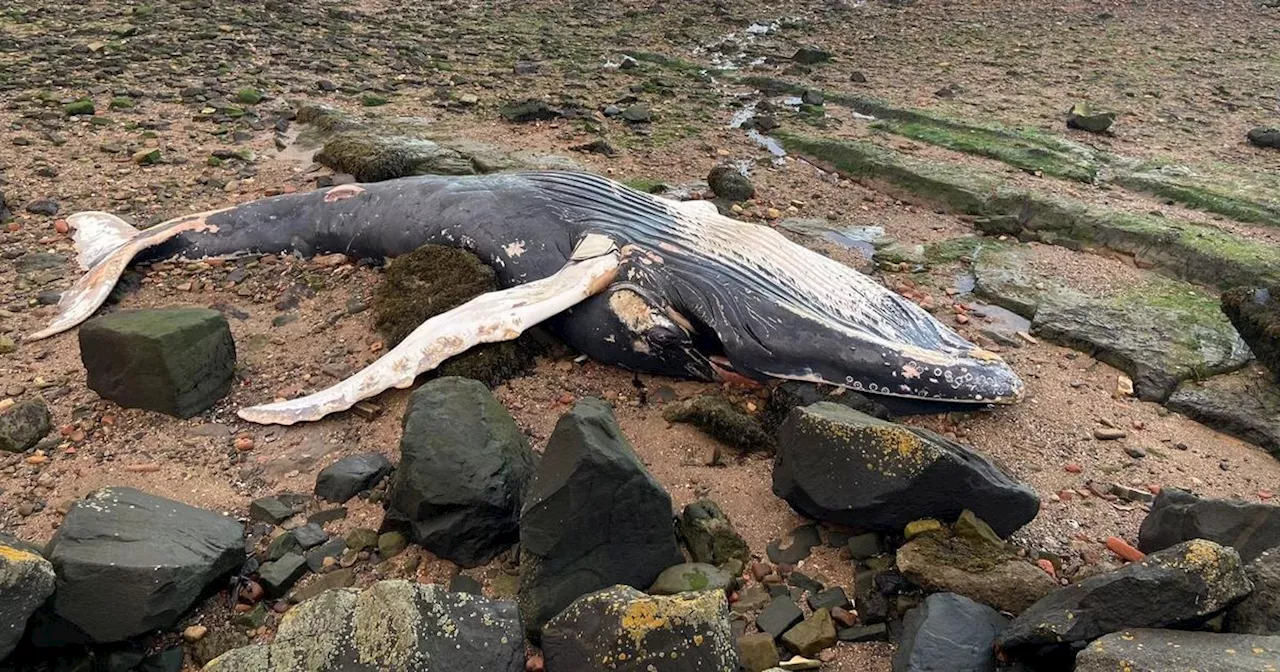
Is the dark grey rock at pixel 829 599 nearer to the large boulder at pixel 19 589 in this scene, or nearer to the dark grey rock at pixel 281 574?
the dark grey rock at pixel 281 574

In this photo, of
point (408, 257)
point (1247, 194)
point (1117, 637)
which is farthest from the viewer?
point (1247, 194)

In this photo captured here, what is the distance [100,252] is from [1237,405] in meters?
7.75

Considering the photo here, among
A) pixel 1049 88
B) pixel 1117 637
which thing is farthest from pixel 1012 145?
pixel 1117 637

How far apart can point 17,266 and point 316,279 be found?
7.14 feet

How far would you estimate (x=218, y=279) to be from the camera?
6.46 meters

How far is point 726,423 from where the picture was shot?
4906mm

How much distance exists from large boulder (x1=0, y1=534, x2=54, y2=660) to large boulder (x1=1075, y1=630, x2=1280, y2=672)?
3.53 meters

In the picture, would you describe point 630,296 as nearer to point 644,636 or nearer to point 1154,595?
point 644,636

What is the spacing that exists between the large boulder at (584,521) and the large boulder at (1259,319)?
426 centimetres

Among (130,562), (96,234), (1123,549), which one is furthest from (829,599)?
(96,234)

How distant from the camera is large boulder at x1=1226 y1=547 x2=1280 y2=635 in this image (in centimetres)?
312

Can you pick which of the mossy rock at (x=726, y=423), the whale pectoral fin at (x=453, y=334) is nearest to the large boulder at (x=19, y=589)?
the whale pectoral fin at (x=453, y=334)

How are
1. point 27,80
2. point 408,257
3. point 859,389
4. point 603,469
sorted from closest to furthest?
point 603,469 → point 859,389 → point 408,257 → point 27,80

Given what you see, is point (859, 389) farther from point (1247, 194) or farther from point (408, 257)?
point (1247, 194)
